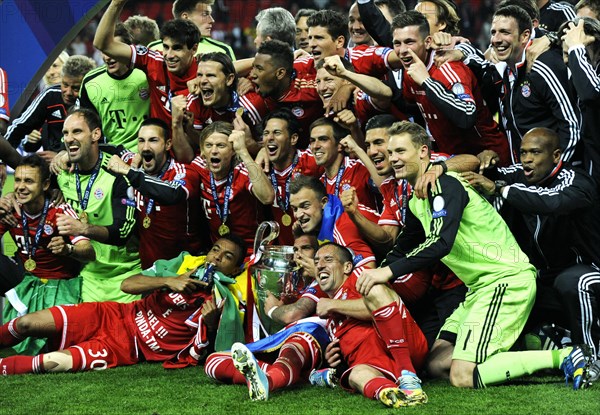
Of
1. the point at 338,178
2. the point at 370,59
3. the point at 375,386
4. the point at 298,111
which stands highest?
the point at 370,59

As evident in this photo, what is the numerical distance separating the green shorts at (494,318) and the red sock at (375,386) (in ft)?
1.76

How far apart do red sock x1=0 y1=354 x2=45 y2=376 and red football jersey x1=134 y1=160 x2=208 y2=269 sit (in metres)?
1.17

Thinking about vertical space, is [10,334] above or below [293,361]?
above

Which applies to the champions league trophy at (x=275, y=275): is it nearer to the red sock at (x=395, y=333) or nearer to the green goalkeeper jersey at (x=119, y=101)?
the red sock at (x=395, y=333)

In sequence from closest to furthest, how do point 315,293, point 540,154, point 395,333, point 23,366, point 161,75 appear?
point 395,333, point 540,154, point 315,293, point 23,366, point 161,75

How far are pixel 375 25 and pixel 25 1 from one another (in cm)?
236

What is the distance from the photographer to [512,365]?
18.1 feet

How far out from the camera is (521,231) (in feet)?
20.8

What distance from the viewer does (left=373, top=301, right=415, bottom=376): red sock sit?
212 inches

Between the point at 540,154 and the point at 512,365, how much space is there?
1280 mm

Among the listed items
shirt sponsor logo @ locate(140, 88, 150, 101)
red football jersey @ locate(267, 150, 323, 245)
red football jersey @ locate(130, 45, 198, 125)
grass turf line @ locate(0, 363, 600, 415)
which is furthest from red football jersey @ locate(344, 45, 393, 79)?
grass turf line @ locate(0, 363, 600, 415)

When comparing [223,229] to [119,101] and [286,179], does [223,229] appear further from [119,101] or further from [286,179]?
[119,101]

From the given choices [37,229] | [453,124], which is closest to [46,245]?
[37,229]

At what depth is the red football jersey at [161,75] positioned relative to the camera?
7.34 metres
